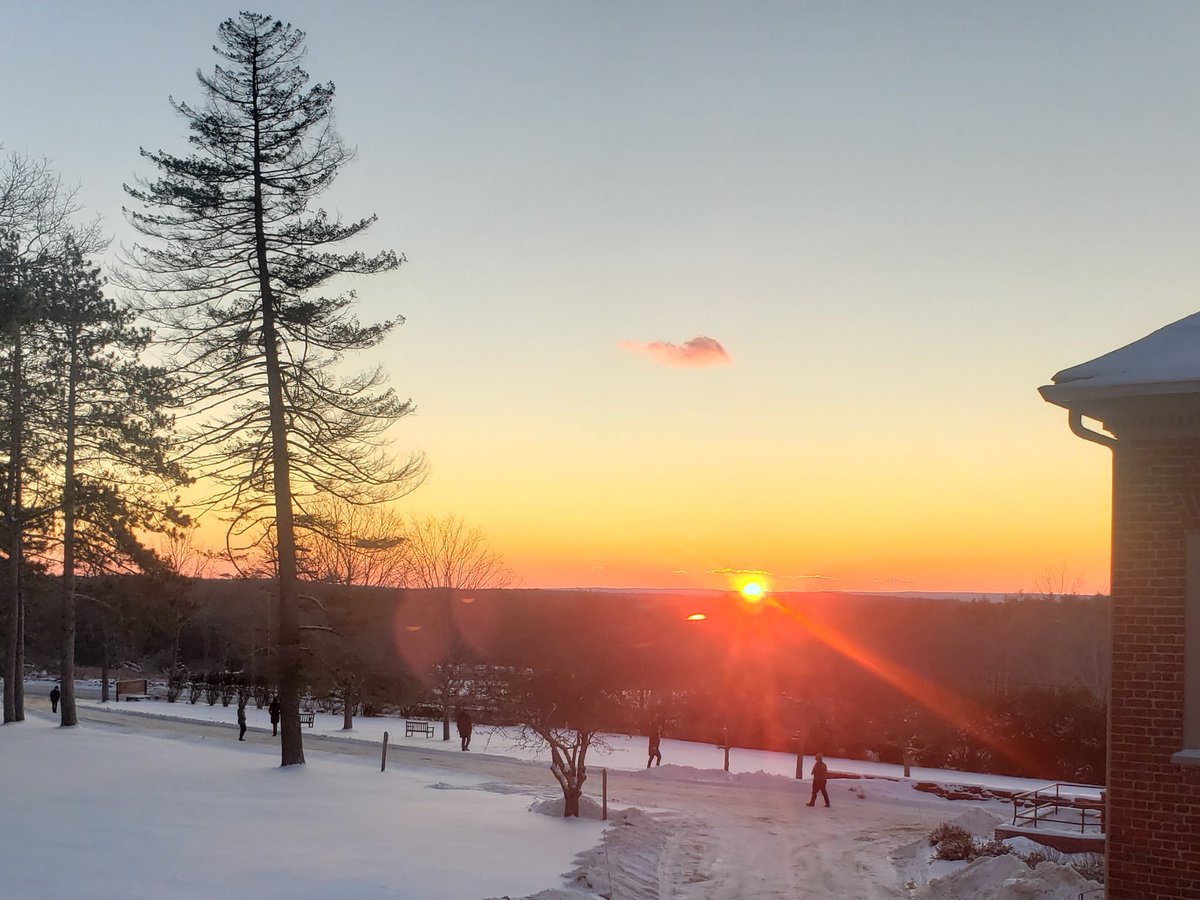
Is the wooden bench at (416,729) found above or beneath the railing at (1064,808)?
beneath

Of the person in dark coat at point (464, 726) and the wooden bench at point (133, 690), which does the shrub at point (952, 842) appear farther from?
the wooden bench at point (133, 690)

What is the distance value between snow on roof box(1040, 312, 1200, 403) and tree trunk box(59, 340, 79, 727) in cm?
3264

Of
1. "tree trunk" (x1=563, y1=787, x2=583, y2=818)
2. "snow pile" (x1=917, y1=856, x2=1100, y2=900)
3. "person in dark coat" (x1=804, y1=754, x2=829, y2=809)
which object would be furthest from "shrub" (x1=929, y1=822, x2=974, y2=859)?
"tree trunk" (x1=563, y1=787, x2=583, y2=818)

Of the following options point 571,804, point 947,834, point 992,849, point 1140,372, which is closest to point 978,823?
point 947,834

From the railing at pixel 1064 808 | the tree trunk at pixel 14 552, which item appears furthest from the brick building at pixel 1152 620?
the tree trunk at pixel 14 552

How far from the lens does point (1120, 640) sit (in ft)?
31.0

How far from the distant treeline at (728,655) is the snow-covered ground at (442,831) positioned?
2876 millimetres

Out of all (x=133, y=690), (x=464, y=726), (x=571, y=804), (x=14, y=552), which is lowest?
(x=133, y=690)

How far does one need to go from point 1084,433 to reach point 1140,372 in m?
0.75

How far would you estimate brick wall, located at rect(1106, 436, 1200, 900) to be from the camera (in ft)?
29.9

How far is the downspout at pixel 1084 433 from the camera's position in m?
9.52

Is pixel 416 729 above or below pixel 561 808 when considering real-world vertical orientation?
below

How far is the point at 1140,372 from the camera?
29.7ft

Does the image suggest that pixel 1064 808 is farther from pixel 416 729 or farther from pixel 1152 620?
pixel 416 729
